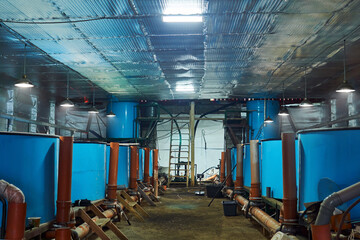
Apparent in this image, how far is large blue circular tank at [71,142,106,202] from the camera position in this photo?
264 inches

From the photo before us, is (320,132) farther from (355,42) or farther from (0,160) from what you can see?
(355,42)

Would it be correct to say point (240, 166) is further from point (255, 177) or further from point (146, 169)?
point (146, 169)

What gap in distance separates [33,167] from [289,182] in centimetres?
352

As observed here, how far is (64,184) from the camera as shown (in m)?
4.82

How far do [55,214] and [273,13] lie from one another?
5.83 m

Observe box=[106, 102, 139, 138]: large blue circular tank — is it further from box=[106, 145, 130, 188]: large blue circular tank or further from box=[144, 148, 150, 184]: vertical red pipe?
box=[106, 145, 130, 188]: large blue circular tank

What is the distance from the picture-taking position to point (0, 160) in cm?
396

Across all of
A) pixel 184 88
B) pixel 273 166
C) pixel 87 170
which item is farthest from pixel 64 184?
pixel 184 88

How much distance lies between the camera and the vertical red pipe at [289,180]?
5.02 meters

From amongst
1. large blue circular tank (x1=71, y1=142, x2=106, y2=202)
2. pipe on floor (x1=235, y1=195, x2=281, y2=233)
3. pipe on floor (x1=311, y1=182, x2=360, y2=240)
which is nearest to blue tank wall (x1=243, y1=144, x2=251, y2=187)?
pipe on floor (x1=235, y1=195, x2=281, y2=233)

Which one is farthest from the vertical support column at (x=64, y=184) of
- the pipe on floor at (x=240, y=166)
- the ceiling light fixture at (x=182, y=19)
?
the pipe on floor at (x=240, y=166)

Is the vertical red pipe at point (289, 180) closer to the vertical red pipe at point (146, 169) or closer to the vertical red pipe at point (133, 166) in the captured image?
the vertical red pipe at point (133, 166)

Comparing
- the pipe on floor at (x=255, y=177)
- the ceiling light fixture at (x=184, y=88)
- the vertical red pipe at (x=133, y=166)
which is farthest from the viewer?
the ceiling light fixture at (x=184, y=88)

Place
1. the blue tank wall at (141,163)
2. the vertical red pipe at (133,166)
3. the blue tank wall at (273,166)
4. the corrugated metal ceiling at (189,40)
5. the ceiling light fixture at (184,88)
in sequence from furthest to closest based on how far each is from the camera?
the ceiling light fixture at (184,88) < the blue tank wall at (141,163) < the vertical red pipe at (133,166) < the corrugated metal ceiling at (189,40) < the blue tank wall at (273,166)
